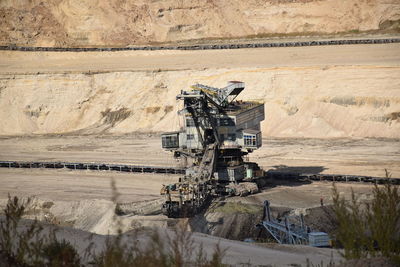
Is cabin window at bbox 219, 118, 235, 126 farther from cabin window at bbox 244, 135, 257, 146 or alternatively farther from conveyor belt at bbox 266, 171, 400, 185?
conveyor belt at bbox 266, 171, 400, 185

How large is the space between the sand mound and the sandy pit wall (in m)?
17.5

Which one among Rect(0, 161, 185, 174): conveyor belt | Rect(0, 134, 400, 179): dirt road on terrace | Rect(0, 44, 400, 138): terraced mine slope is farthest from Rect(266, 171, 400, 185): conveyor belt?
Rect(0, 44, 400, 138): terraced mine slope

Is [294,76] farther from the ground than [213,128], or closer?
farther from the ground

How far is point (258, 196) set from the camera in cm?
5600

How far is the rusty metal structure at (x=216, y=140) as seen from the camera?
55.7 m

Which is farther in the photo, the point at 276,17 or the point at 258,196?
the point at 276,17

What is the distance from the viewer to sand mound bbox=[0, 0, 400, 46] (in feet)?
378

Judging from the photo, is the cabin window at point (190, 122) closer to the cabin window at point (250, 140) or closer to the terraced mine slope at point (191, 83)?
the cabin window at point (250, 140)

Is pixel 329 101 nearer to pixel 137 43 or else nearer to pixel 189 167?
pixel 189 167

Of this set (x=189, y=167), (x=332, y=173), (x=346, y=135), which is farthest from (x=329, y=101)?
(x=189, y=167)

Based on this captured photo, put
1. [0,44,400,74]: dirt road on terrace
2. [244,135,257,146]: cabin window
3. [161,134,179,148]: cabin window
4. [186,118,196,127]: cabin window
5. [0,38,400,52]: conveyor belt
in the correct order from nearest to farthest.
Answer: [244,135,257,146]: cabin window → [186,118,196,127]: cabin window → [161,134,179,148]: cabin window → [0,44,400,74]: dirt road on terrace → [0,38,400,52]: conveyor belt

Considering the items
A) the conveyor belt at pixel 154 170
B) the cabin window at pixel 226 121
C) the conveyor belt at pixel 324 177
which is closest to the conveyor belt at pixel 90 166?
the conveyor belt at pixel 154 170

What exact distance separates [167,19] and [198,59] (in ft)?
76.1

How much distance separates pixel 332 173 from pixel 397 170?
486 cm
